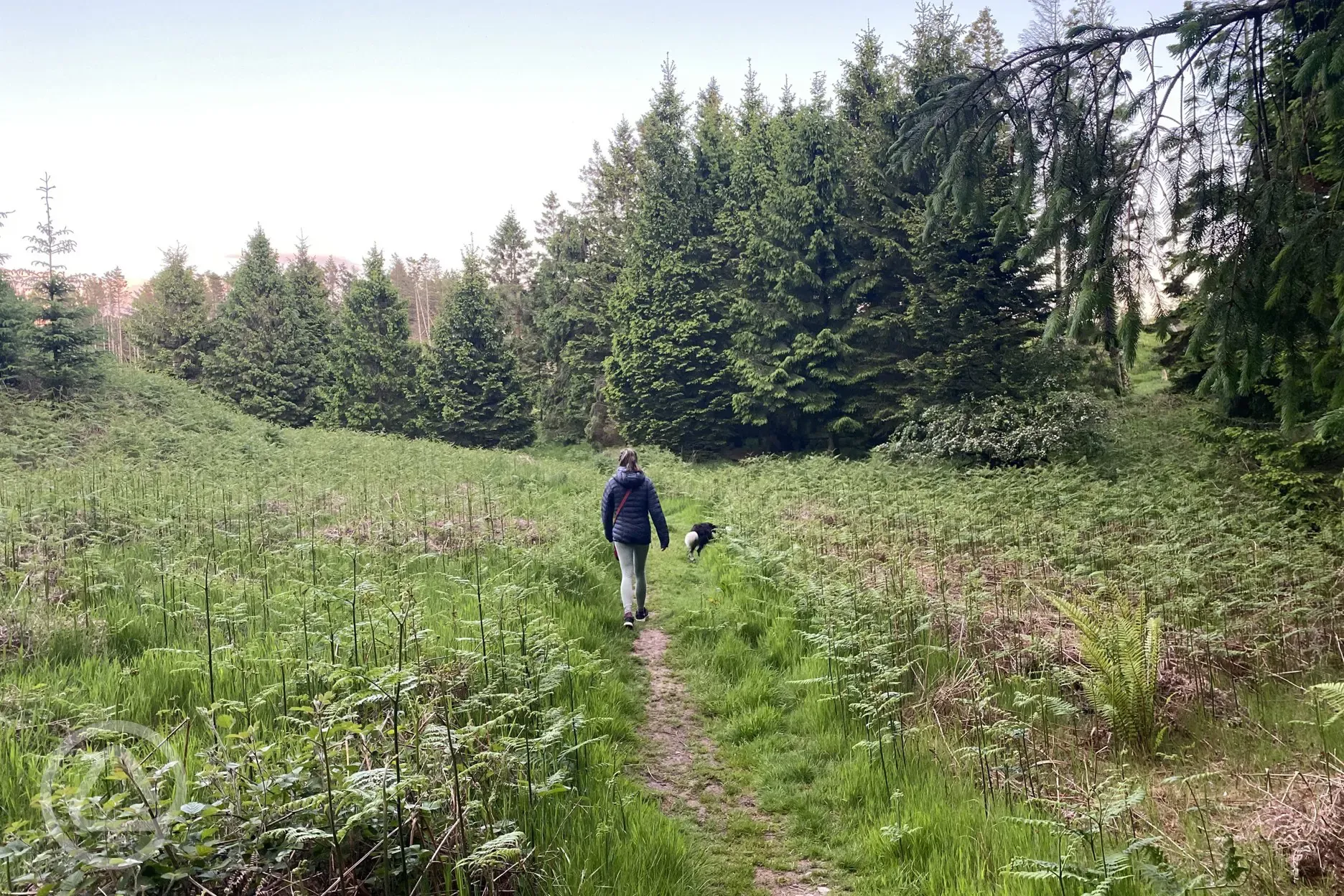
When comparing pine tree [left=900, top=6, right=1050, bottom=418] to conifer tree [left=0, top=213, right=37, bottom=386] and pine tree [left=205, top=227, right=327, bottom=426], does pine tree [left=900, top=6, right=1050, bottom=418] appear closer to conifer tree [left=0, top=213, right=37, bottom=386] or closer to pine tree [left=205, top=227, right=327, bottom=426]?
conifer tree [left=0, top=213, right=37, bottom=386]

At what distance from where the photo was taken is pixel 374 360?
33594 millimetres

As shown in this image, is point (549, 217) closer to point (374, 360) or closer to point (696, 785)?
point (374, 360)

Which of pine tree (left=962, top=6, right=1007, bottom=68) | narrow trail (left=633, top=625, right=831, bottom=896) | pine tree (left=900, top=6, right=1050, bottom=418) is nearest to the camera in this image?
narrow trail (left=633, top=625, right=831, bottom=896)

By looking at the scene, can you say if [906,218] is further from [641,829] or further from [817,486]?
[641,829]

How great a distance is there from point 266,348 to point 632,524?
35580 mm

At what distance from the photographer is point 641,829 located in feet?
11.2

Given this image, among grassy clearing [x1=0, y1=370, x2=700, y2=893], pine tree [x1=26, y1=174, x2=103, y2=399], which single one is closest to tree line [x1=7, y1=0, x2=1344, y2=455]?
grassy clearing [x1=0, y1=370, x2=700, y2=893]

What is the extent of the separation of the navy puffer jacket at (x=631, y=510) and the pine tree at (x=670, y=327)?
1694cm

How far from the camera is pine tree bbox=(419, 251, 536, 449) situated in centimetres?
3191

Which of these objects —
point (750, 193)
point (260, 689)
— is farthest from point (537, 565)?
point (750, 193)

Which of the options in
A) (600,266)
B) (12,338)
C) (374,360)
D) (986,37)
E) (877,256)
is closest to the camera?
(12,338)

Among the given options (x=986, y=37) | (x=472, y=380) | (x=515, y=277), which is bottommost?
(x=472, y=380)

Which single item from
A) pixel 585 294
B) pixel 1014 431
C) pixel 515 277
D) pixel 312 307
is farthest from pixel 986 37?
pixel 312 307

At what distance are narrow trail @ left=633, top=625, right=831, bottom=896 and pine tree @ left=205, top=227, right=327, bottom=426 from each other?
113 ft
